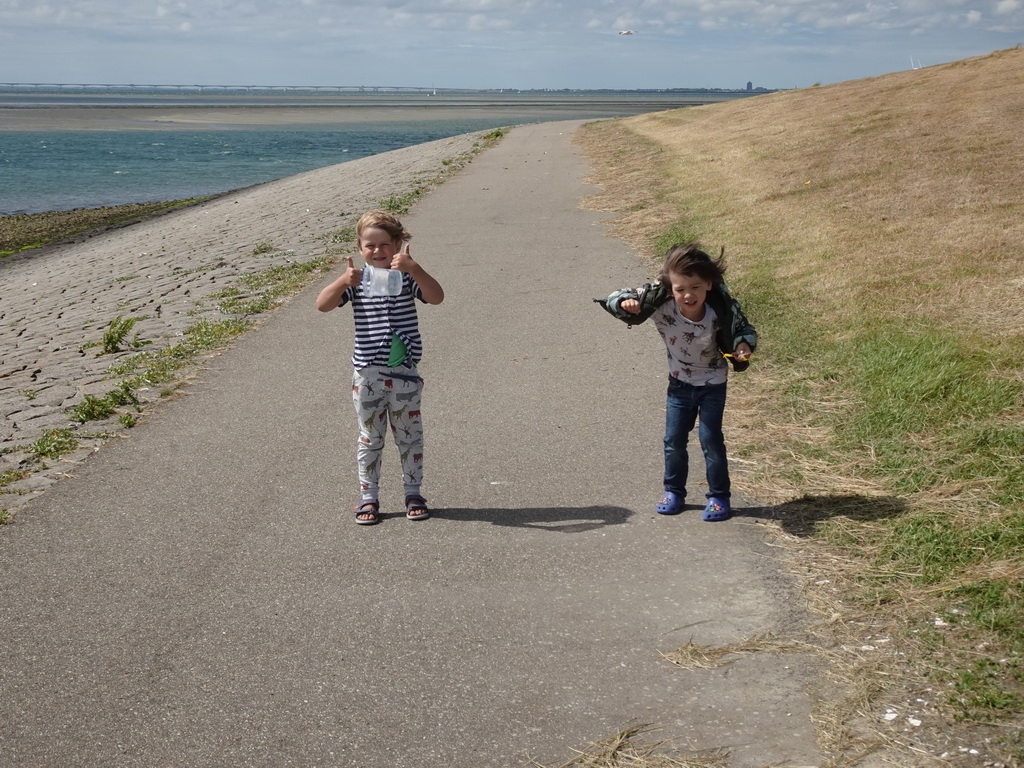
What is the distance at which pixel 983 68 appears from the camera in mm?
26188

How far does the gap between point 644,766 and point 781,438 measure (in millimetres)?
3129

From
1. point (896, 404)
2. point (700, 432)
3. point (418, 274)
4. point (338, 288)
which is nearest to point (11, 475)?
point (338, 288)

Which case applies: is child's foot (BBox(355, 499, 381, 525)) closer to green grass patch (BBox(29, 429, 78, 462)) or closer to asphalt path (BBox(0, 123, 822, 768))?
asphalt path (BBox(0, 123, 822, 768))

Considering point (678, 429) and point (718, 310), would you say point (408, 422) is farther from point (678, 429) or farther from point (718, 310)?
point (718, 310)

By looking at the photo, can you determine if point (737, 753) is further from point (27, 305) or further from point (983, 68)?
point (983, 68)

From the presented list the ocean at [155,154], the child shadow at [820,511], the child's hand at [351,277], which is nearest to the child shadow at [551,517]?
the child shadow at [820,511]

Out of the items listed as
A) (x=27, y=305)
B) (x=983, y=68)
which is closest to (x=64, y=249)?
(x=27, y=305)

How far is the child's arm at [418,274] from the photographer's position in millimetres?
4820

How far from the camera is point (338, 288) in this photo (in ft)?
15.9

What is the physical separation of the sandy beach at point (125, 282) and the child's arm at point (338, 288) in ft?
6.51

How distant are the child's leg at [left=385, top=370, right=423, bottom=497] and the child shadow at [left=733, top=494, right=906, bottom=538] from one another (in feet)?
5.07

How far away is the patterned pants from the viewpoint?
496cm

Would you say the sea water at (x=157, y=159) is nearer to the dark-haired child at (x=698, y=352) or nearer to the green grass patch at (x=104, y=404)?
the green grass patch at (x=104, y=404)

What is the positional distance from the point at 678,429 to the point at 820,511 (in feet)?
2.48
